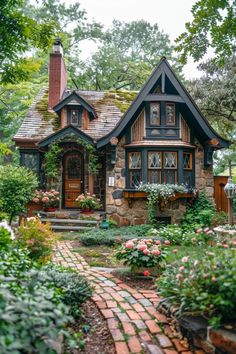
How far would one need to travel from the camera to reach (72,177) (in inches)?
461

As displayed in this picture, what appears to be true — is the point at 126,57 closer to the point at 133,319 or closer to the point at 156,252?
the point at 156,252

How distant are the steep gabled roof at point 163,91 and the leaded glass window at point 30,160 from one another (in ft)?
9.63

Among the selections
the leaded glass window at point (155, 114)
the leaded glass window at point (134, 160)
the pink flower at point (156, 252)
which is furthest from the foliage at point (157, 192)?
the pink flower at point (156, 252)

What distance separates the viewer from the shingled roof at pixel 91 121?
11.6 meters

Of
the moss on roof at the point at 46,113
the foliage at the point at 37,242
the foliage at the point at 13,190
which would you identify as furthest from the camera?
the moss on roof at the point at 46,113

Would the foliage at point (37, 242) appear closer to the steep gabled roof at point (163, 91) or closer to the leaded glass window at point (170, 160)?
the steep gabled roof at point (163, 91)

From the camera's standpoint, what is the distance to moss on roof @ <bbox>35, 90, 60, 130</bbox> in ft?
40.6

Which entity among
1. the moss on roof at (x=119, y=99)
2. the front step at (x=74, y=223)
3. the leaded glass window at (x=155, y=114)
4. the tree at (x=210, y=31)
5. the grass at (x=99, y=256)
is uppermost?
the moss on roof at (x=119, y=99)

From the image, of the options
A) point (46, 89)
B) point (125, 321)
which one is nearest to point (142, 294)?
point (125, 321)

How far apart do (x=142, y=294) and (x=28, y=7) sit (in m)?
26.7

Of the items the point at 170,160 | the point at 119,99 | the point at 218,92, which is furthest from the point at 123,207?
the point at 218,92

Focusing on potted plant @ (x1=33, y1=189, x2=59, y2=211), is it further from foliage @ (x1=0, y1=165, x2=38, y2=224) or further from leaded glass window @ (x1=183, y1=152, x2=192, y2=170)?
leaded glass window @ (x1=183, y1=152, x2=192, y2=170)

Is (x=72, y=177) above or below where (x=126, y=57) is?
below

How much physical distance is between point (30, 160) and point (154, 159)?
4965 mm
